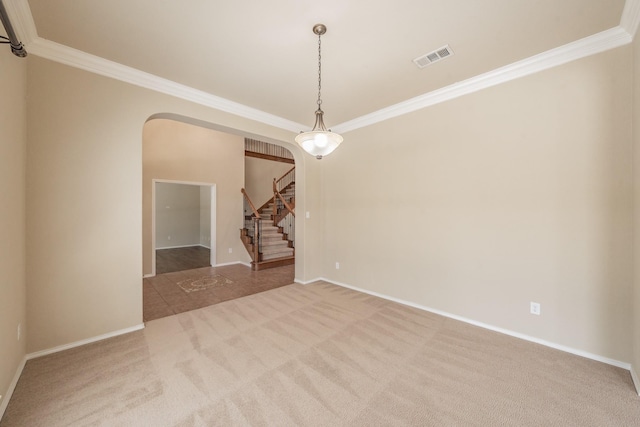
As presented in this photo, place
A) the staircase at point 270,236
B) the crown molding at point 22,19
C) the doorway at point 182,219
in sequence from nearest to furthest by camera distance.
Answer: the crown molding at point 22,19
the staircase at point 270,236
the doorway at point 182,219

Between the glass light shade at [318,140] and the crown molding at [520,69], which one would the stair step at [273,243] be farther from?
the glass light shade at [318,140]

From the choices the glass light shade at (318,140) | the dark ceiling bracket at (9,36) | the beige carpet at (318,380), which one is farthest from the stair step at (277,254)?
the dark ceiling bracket at (9,36)

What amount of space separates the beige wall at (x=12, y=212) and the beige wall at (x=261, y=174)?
7.14 m

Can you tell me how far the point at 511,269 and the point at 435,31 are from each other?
2573 mm

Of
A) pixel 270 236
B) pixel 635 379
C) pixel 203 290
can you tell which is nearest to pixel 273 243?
pixel 270 236

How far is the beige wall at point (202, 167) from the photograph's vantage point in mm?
5414

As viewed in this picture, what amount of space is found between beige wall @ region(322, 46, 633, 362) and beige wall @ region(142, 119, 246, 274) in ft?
13.9

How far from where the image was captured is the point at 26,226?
2307 mm

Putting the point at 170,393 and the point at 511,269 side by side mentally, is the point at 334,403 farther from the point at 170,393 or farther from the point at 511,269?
the point at 511,269

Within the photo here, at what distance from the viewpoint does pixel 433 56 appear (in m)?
2.59

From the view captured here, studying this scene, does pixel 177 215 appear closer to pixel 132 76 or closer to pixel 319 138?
pixel 132 76

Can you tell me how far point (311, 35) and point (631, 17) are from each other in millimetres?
2618

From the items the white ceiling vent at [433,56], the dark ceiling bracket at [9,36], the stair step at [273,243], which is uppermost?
the white ceiling vent at [433,56]

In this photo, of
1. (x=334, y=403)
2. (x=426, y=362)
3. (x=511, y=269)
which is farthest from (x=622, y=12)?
(x=334, y=403)
